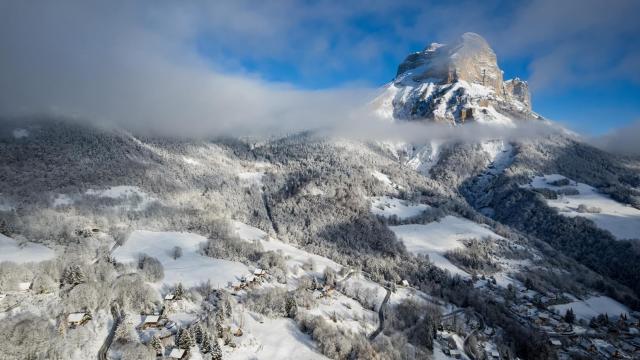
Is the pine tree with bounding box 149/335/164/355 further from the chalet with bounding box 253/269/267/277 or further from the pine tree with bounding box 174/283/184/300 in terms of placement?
the chalet with bounding box 253/269/267/277

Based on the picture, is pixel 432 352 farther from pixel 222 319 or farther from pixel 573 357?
pixel 222 319

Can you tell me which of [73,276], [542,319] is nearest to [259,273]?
[73,276]

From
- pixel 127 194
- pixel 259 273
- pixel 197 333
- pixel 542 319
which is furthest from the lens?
pixel 127 194

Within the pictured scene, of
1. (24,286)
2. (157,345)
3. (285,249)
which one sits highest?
(285,249)

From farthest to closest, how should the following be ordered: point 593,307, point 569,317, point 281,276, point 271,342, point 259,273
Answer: point 593,307, point 281,276, point 569,317, point 259,273, point 271,342

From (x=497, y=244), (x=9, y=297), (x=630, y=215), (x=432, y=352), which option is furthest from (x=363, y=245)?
(x=630, y=215)

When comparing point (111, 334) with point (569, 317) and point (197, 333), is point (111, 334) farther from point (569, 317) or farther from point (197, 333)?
point (569, 317)
